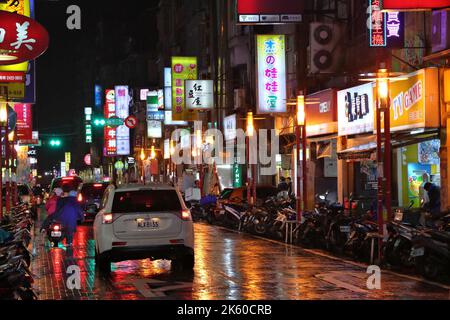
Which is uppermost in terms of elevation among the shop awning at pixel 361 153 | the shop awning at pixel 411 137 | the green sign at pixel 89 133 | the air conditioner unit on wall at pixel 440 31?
the green sign at pixel 89 133

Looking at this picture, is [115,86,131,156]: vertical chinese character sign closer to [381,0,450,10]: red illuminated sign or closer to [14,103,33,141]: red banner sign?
[14,103,33,141]: red banner sign

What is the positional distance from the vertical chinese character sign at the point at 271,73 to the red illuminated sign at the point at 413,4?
16800mm

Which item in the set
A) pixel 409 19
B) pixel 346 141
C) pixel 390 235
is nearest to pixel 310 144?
pixel 346 141

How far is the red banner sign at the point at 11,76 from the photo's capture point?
2014 cm

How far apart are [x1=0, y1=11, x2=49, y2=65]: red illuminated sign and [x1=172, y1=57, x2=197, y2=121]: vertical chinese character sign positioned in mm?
32721

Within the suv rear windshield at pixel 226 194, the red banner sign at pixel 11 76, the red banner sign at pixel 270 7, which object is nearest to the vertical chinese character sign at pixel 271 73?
the suv rear windshield at pixel 226 194

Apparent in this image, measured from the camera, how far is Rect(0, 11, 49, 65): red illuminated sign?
48.8ft

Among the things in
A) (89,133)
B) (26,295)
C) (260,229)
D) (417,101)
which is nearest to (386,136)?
(417,101)

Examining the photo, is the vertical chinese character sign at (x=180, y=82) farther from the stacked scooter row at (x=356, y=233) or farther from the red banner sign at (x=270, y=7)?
the red banner sign at (x=270, y=7)

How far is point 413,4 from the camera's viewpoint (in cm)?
1484

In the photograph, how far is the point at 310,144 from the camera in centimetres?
3419

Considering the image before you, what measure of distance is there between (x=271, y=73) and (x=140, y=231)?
58.4ft

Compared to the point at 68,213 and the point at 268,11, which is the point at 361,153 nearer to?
the point at 268,11

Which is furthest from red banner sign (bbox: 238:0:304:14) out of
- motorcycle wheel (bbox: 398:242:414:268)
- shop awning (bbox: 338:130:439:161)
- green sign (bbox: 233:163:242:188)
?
green sign (bbox: 233:163:242:188)
